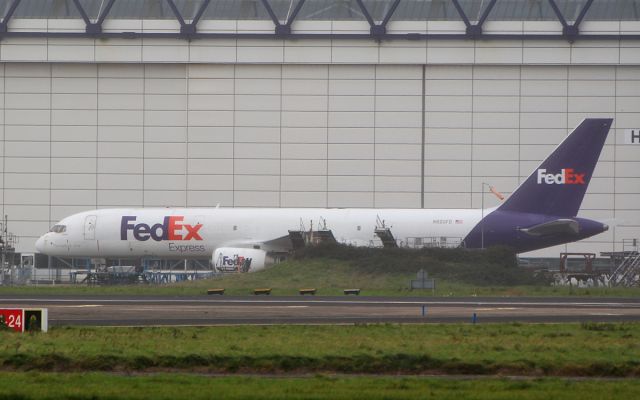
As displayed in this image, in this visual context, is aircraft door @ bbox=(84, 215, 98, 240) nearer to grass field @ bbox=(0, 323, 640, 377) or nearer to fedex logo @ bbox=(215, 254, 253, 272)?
fedex logo @ bbox=(215, 254, 253, 272)

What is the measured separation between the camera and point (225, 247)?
71312 mm

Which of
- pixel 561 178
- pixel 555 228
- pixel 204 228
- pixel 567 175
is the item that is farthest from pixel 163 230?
pixel 567 175

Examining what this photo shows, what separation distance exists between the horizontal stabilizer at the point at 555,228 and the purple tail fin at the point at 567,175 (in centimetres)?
142

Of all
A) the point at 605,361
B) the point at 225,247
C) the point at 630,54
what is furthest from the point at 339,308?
the point at 630,54

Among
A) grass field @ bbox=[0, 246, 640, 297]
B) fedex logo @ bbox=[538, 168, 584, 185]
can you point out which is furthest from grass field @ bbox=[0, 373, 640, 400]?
fedex logo @ bbox=[538, 168, 584, 185]

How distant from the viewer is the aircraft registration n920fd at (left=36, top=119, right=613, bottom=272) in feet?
222

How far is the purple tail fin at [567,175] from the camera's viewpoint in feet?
222

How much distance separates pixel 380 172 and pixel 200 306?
40199 millimetres

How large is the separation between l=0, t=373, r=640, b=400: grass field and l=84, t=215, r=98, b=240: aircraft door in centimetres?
4870

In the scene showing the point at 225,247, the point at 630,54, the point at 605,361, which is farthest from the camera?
the point at 630,54

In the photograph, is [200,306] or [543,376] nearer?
[543,376]

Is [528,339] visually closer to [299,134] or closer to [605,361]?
[605,361]

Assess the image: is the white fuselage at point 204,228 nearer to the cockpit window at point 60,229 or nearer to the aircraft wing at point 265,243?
the aircraft wing at point 265,243

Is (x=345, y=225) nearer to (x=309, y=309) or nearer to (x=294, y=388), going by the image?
(x=309, y=309)
